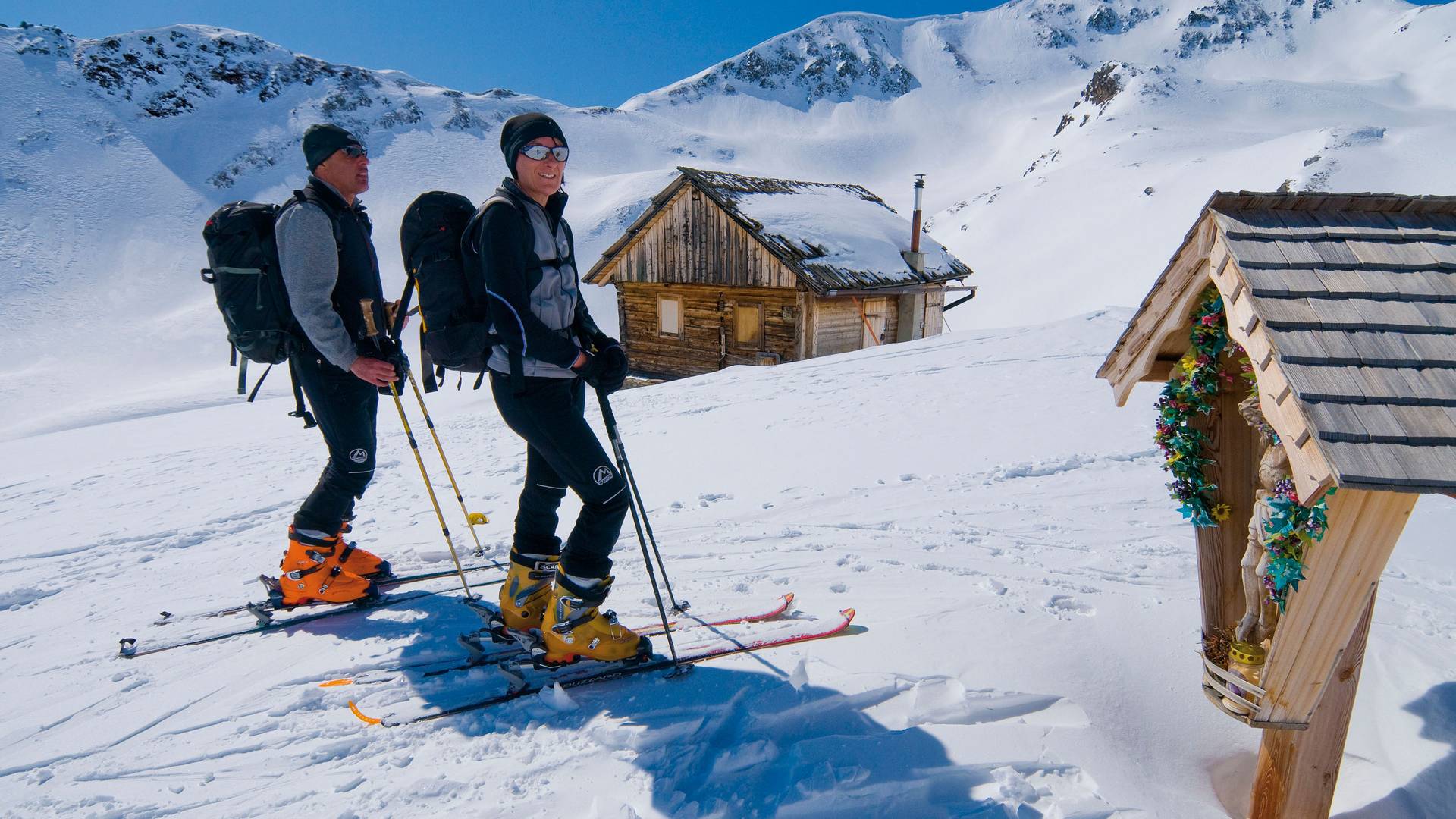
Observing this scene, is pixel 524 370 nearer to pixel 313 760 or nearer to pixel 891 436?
pixel 313 760

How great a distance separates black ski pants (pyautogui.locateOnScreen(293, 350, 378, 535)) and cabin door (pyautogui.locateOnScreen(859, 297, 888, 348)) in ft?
50.0

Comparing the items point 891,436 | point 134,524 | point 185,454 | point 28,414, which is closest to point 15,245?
point 28,414

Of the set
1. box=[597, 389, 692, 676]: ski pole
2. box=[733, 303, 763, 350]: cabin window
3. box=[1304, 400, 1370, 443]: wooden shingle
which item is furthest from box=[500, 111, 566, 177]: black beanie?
box=[733, 303, 763, 350]: cabin window

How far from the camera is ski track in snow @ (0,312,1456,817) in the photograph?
244cm

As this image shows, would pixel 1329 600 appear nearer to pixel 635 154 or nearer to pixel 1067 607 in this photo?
pixel 1067 607

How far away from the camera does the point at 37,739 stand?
2844mm

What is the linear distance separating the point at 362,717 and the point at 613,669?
910mm

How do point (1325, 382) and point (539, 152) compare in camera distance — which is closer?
point (1325, 382)

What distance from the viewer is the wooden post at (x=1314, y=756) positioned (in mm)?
2334

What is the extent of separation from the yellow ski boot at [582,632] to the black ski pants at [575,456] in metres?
0.09

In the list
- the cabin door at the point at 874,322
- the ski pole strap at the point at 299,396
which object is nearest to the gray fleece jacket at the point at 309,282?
the ski pole strap at the point at 299,396

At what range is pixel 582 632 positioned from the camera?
3070 millimetres

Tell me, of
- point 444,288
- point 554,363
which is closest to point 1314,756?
point 554,363

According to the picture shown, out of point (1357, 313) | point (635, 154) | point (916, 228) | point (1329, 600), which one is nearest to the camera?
point (1357, 313)
